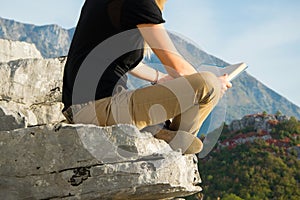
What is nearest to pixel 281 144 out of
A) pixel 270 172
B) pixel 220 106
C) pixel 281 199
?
pixel 270 172

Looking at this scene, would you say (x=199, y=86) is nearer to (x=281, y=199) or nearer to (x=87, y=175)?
(x=87, y=175)

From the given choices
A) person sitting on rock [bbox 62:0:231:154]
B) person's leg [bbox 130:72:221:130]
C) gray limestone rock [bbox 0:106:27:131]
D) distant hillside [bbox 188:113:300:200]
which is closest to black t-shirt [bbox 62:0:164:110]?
person sitting on rock [bbox 62:0:231:154]

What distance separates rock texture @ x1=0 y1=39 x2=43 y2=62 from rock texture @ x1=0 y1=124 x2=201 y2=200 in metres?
3.90

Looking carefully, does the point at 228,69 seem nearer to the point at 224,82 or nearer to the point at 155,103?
the point at 224,82

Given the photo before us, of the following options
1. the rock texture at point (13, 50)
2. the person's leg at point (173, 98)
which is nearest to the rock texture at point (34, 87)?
the rock texture at point (13, 50)

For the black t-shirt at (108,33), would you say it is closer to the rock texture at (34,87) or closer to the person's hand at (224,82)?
the person's hand at (224,82)

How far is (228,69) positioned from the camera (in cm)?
616

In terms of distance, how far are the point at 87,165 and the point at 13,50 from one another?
4.51 m

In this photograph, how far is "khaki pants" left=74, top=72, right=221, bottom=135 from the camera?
5.24 metres

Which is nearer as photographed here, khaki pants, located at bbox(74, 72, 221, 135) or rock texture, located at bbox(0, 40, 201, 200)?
rock texture, located at bbox(0, 40, 201, 200)

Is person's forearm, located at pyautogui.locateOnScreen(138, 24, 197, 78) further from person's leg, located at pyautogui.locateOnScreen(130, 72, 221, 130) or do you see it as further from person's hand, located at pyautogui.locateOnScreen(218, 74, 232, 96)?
person's hand, located at pyautogui.locateOnScreen(218, 74, 232, 96)

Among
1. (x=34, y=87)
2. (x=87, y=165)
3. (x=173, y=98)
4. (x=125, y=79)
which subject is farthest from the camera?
(x=34, y=87)

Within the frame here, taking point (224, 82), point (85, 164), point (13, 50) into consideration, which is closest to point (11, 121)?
point (85, 164)

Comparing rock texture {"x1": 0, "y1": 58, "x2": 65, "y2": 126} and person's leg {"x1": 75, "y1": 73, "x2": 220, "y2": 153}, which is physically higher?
person's leg {"x1": 75, "y1": 73, "x2": 220, "y2": 153}
